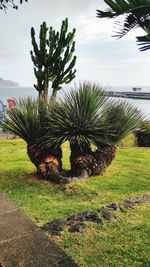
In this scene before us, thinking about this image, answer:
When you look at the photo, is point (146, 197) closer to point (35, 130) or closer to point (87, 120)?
point (87, 120)

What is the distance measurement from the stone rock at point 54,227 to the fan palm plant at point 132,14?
2368 mm

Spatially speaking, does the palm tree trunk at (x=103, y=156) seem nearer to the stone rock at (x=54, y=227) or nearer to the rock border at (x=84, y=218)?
the rock border at (x=84, y=218)

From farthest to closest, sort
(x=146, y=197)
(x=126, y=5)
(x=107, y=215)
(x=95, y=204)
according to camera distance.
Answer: (x=146, y=197) → (x=95, y=204) → (x=107, y=215) → (x=126, y=5)

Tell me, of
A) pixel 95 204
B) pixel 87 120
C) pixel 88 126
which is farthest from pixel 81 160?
pixel 95 204

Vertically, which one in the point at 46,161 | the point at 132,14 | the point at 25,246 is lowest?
the point at 25,246

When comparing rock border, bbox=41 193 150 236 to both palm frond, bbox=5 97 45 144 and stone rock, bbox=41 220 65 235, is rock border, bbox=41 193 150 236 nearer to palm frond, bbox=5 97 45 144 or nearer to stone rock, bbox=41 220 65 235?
stone rock, bbox=41 220 65 235

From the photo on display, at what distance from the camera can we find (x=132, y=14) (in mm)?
2006

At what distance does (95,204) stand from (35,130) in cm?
223

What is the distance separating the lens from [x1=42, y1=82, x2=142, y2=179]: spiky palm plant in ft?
20.0

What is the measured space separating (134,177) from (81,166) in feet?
3.82

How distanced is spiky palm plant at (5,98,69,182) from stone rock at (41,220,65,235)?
7.08 ft

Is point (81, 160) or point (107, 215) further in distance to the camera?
point (81, 160)

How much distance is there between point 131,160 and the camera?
8328mm

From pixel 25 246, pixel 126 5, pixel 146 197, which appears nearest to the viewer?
pixel 126 5
